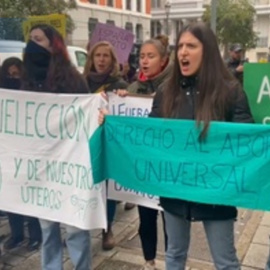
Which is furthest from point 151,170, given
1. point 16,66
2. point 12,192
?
point 16,66

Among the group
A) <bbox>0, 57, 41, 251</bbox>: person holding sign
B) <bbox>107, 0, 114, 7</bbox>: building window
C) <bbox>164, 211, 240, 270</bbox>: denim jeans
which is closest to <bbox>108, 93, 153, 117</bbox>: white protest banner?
<bbox>164, 211, 240, 270</bbox>: denim jeans

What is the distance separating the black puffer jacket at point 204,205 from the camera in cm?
221

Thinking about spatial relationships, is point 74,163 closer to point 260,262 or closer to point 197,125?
point 197,125

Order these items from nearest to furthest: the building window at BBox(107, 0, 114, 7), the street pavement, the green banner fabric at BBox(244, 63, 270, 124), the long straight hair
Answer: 1. the long straight hair
2. the green banner fabric at BBox(244, 63, 270, 124)
3. the street pavement
4. the building window at BBox(107, 0, 114, 7)

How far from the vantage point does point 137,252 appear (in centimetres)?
353

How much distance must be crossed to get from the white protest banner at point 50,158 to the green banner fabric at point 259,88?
94 cm

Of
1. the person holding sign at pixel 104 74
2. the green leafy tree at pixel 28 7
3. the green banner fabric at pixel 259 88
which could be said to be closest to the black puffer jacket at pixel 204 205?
the green banner fabric at pixel 259 88

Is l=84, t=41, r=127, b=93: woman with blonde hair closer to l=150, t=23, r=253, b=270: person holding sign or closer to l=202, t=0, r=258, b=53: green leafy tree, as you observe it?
l=150, t=23, r=253, b=270: person holding sign

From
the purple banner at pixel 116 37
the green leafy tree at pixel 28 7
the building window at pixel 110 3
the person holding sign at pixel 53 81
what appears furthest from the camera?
the building window at pixel 110 3

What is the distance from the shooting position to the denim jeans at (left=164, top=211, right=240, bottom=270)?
7.41 ft

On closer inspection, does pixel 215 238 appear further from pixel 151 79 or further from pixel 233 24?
pixel 233 24

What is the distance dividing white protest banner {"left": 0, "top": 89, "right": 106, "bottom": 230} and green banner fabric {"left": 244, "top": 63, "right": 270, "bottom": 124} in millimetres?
943

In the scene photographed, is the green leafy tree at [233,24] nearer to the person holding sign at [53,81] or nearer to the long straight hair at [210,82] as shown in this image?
the person holding sign at [53,81]

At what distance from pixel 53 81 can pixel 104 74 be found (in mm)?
793
